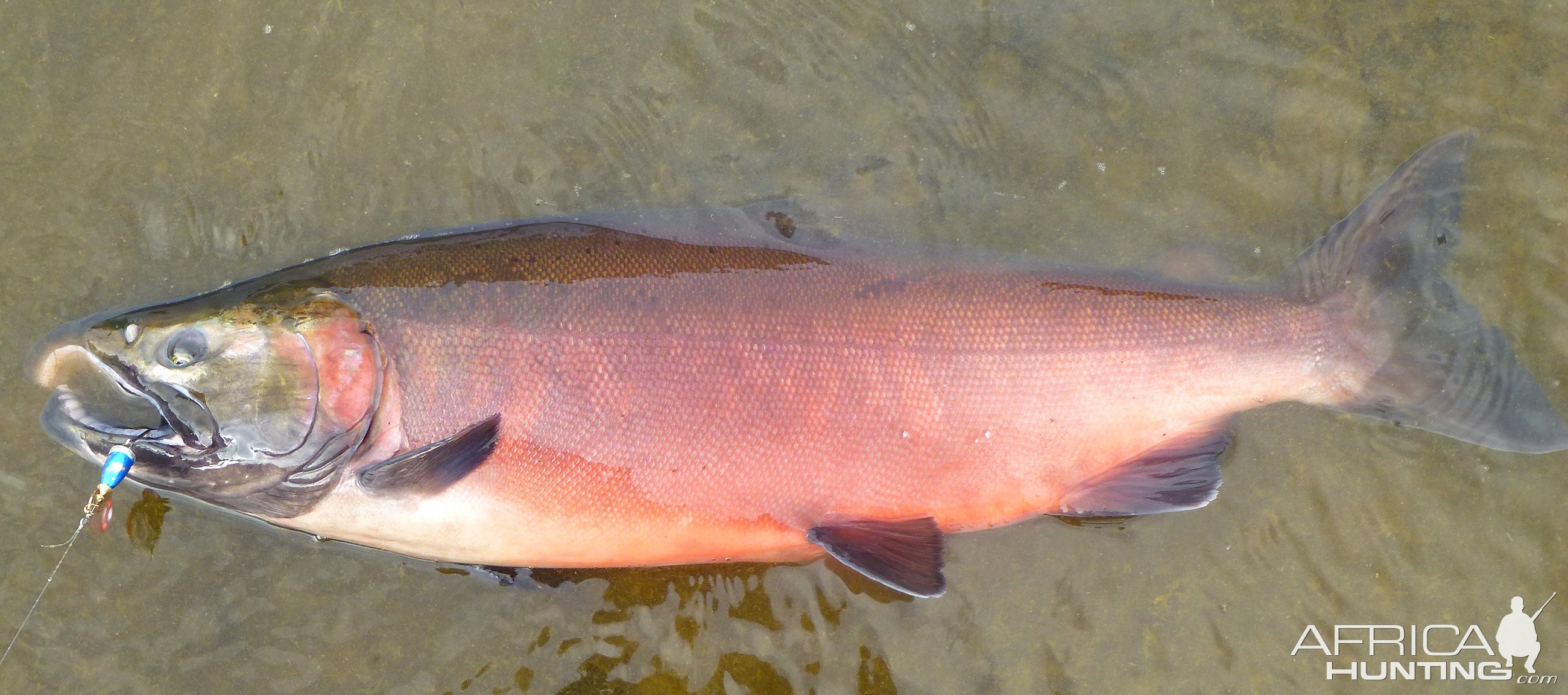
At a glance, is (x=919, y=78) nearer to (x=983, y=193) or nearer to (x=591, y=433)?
(x=983, y=193)

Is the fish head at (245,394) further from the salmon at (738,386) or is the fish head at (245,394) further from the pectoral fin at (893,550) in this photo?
the pectoral fin at (893,550)

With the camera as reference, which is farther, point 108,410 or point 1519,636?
point 1519,636

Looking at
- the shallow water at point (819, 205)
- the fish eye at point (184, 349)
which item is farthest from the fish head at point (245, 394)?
the shallow water at point (819, 205)

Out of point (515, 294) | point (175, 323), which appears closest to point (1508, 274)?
point (515, 294)

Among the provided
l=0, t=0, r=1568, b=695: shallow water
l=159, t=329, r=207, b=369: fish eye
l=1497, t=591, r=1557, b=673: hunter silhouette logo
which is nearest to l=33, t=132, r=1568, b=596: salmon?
l=159, t=329, r=207, b=369: fish eye

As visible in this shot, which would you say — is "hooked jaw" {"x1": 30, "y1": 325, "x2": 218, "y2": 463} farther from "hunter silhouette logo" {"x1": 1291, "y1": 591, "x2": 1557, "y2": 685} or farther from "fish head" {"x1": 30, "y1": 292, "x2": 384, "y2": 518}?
"hunter silhouette logo" {"x1": 1291, "y1": 591, "x2": 1557, "y2": 685}

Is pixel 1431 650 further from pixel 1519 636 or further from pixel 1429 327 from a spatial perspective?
pixel 1429 327

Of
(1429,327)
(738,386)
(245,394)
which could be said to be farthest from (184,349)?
(1429,327)
